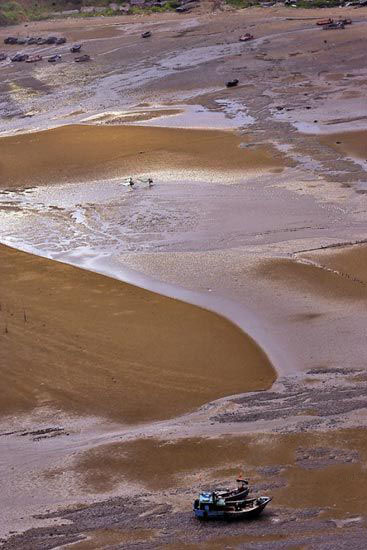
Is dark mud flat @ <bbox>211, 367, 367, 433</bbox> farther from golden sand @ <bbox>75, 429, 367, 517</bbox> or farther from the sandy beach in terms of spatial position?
golden sand @ <bbox>75, 429, 367, 517</bbox>

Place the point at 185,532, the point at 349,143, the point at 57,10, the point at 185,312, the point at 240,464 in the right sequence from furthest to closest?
the point at 57,10 → the point at 349,143 → the point at 185,312 → the point at 240,464 → the point at 185,532

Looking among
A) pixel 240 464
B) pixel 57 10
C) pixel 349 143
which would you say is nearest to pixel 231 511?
pixel 240 464

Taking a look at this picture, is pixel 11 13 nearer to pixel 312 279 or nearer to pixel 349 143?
pixel 349 143

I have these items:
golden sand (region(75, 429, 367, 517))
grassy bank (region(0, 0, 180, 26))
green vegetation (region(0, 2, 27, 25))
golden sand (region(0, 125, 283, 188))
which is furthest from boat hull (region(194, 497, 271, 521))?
green vegetation (region(0, 2, 27, 25))

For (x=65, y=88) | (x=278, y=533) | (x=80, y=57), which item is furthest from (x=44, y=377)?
(x=80, y=57)

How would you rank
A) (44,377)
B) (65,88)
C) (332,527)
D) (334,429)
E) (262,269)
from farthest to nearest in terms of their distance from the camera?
(65,88)
(262,269)
(44,377)
(334,429)
(332,527)

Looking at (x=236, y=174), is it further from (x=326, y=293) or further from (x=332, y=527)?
(x=332, y=527)

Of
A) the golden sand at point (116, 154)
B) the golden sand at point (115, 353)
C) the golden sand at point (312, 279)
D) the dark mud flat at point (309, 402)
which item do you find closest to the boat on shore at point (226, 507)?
the dark mud flat at point (309, 402)
